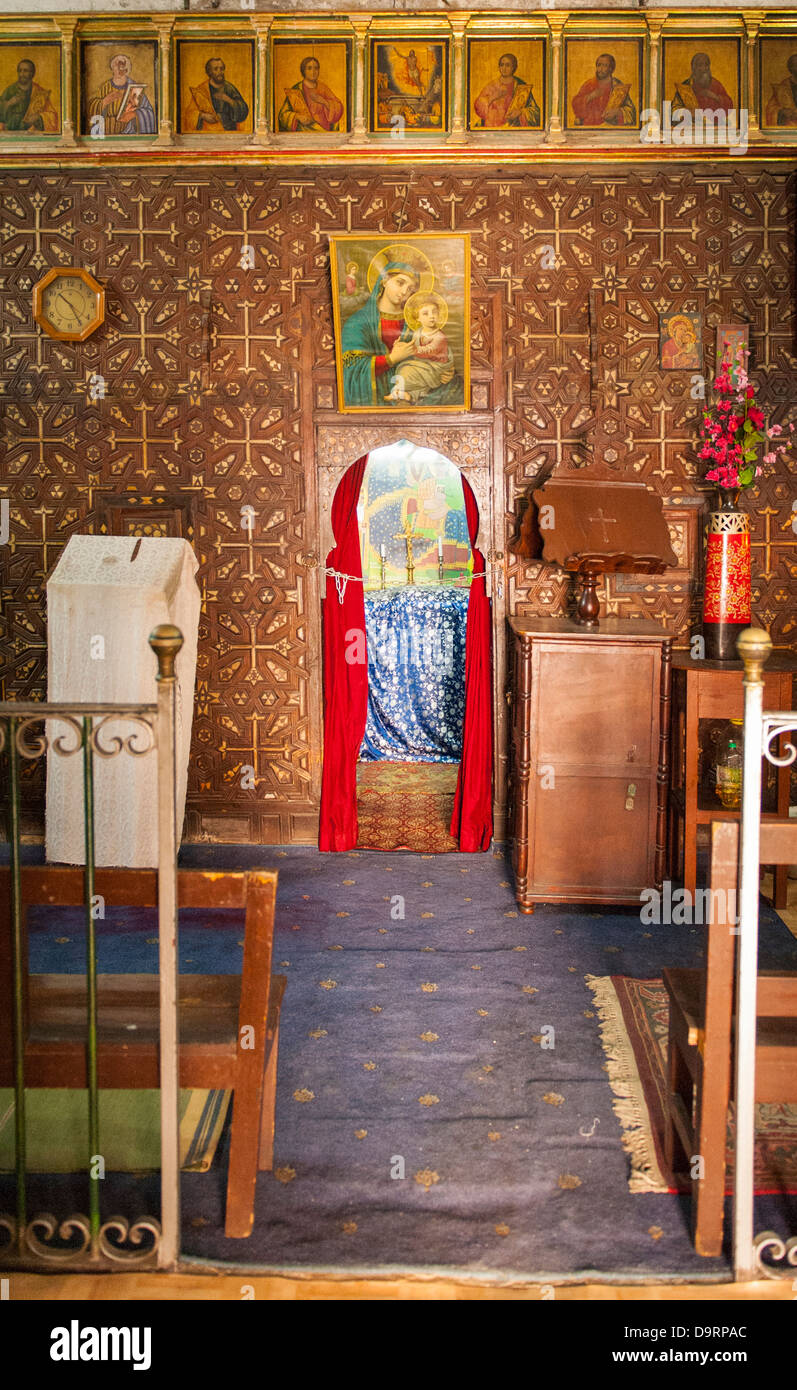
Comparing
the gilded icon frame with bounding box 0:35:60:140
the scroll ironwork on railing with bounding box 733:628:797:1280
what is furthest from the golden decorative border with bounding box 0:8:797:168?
the scroll ironwork on railing with bounding box 733:628:797:1280

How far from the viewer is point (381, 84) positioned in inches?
223

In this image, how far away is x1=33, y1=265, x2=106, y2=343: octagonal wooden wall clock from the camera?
5785 millimetres

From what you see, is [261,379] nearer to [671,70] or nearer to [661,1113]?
[671,70]

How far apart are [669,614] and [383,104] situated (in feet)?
10.9

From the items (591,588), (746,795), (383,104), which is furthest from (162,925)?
(383,104)

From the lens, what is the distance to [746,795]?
7.72 ft

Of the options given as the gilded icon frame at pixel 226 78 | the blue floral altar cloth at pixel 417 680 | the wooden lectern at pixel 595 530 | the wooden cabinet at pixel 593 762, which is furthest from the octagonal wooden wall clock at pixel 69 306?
the blue floral altar cloth at pixel 417 680

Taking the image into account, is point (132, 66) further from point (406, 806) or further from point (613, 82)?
point (406, 806)

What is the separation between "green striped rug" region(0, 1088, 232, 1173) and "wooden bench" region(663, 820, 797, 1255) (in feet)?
4.51

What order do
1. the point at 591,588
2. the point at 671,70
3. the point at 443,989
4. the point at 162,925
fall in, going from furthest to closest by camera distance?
the point at 671,70, the point at 591,588, the point at 443,989, the point at 162,925

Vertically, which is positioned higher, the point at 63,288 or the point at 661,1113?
the point at 63,288

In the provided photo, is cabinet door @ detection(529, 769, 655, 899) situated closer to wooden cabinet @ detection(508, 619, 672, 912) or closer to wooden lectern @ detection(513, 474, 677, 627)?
wooden cabinet @ detection(508, 619, 672, 912)

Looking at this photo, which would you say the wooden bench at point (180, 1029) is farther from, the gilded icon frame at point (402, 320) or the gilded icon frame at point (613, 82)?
the gilded icon frame at point (613, 82)

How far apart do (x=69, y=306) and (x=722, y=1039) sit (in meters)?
5.31
